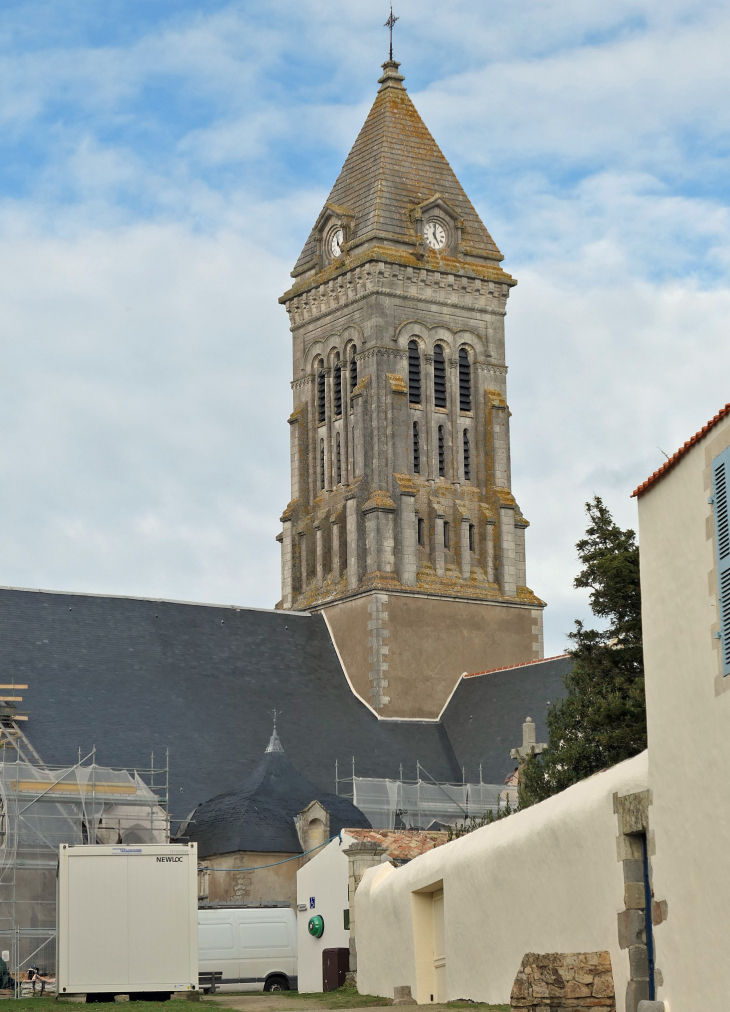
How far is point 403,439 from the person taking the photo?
176 feet

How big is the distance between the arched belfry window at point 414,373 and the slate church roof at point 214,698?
7.82 metres

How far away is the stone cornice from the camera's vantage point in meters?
54.7

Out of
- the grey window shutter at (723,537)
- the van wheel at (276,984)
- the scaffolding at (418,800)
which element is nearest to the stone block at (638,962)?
the grey window shutter at (723,537)

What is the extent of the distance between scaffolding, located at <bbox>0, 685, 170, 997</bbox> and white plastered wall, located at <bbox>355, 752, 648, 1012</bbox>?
15.1 metres

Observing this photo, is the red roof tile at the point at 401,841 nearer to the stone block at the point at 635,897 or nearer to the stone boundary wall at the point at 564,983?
the stone boundary wall at the point at 564,983

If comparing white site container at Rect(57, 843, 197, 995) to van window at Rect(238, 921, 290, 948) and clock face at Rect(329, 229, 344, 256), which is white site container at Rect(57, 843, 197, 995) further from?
clock face at Rect(329, 229, 344, 256)

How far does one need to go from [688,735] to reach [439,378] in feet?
136

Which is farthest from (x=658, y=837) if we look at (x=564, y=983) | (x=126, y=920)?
(x=126, y=920)

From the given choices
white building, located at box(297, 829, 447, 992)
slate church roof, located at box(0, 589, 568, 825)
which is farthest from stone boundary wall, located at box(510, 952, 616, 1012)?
slate church roof, located at box(0, 589, 568, 825)

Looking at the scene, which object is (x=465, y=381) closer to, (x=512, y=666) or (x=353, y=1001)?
(x=512, y=666)

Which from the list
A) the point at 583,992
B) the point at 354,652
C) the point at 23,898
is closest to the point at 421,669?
the point at 354,652

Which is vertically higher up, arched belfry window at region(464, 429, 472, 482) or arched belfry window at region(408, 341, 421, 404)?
arched belfry window at region(408, 341, 421, 404)

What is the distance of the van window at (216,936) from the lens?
34.8 metres

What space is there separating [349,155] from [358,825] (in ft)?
84.0
